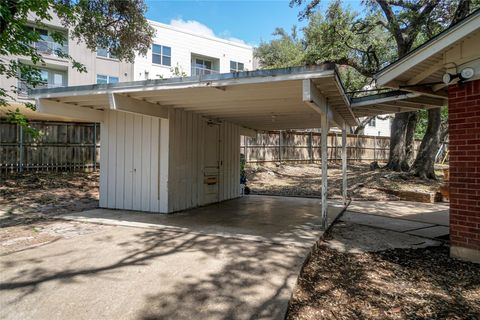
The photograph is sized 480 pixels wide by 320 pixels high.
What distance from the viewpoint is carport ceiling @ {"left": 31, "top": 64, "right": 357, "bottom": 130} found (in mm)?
4176

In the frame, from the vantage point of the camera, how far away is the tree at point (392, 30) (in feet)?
34.7

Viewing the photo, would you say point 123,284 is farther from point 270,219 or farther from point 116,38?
point 116,38

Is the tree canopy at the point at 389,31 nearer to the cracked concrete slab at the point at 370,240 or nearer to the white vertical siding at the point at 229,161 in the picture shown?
the white vertical siding at the point at 229,161

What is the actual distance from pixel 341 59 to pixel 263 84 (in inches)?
373

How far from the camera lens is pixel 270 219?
606 centimetres

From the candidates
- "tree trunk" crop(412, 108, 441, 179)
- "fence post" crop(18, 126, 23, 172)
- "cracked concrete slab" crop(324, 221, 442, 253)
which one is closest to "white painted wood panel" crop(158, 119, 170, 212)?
"cracked concrete slab" crop(324, 221, 442, 253)

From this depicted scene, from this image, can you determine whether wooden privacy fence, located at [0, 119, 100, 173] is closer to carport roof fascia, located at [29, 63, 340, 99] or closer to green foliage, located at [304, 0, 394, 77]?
carport roof fascia, located at [29, 63, 340, 99]

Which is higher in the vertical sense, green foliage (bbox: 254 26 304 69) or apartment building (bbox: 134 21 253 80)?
green foliage (bbox: 254 26 304 69)

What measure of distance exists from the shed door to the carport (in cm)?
3

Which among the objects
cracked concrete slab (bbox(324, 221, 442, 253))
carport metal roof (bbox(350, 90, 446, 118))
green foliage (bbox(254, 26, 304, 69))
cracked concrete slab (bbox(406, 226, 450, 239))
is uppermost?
green foliage (bbox(254, 26, 304, 69))

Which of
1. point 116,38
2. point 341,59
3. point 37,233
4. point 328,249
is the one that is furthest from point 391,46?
point 37,233

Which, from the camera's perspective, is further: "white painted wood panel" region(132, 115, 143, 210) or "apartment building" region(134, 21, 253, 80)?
"apartment building" region(134, 21, 253, 80)

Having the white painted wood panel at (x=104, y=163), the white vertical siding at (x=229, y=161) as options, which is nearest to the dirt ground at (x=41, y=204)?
the white painted wood panel at (x=104, y=163)

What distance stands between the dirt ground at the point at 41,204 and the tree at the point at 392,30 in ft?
32.2
